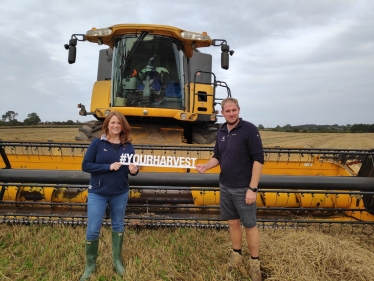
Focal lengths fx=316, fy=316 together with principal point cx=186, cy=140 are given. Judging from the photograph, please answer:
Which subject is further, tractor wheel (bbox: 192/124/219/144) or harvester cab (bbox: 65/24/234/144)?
tractor wheel (bbox: 192/124/219/144)

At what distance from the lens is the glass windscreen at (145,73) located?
18.8 ft

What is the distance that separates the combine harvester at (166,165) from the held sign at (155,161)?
0.01m

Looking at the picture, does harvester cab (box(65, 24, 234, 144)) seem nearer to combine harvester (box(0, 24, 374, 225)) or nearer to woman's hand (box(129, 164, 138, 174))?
combine harvester (box(0, 24, 374, 225))

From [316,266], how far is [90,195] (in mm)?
1962

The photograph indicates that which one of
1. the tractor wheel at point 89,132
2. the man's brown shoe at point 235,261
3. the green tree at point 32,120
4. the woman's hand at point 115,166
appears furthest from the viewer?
the green tree at point 32,120

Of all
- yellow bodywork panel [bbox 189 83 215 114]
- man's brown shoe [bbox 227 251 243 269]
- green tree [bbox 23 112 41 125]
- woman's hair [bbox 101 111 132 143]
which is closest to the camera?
woman's hair [bbox 101 111 132 143]

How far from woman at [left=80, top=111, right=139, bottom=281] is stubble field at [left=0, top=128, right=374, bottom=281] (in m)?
0.30

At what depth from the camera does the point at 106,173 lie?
8.41 ft

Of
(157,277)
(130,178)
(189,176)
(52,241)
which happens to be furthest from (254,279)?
(52,241)

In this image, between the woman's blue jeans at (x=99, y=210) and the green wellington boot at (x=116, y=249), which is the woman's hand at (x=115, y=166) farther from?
the green wellington boot at (x=116, y=249)

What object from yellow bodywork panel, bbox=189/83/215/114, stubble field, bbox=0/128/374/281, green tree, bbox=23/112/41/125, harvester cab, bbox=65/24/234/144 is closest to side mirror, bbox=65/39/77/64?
harvester cab, bbox=65/24/234/144

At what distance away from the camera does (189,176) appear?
10.5 ft

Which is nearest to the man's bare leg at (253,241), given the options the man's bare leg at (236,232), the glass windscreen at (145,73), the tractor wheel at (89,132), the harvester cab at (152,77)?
the man's bare leg at (236,232)

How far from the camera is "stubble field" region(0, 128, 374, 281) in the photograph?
262cm
